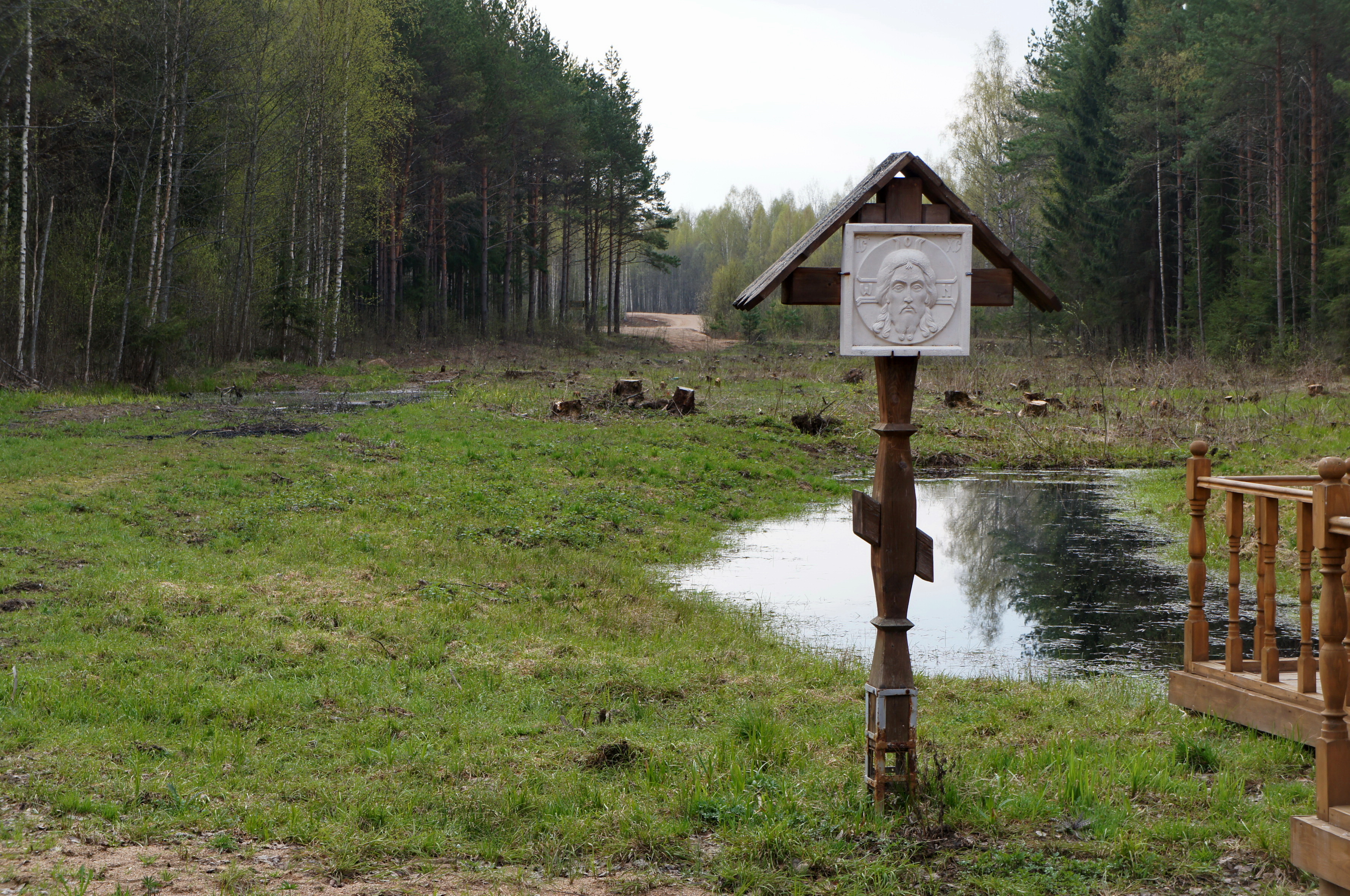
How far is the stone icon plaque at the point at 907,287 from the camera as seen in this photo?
4602mm

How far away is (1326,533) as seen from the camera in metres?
3.66

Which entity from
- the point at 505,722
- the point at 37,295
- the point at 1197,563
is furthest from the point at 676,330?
the point at 505,722

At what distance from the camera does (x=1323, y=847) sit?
3514 mm

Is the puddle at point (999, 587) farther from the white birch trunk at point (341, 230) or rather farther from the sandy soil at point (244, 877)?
the white birch trunk at point (341, 230)

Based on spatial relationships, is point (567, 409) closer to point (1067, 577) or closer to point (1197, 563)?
point (1067, 577)

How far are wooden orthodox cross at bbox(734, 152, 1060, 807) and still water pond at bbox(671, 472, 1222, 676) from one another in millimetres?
3491

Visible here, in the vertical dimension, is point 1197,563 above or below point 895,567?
below

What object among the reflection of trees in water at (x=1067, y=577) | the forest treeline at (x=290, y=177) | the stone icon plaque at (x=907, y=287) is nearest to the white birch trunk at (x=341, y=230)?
the forest treeline at (x=290, y=177)

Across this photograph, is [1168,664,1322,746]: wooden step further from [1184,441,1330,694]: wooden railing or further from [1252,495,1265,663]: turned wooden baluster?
[1252,495,1265,663]: turned wooden baluster

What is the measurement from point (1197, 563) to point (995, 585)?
5244 millimetres

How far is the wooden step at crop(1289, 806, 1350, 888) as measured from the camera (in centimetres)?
343

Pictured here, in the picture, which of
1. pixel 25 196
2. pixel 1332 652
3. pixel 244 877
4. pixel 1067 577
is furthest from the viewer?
pixel 25 196

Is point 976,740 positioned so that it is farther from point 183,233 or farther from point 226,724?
point 183,233

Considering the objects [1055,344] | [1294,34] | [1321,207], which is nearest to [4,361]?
[1294,34]
